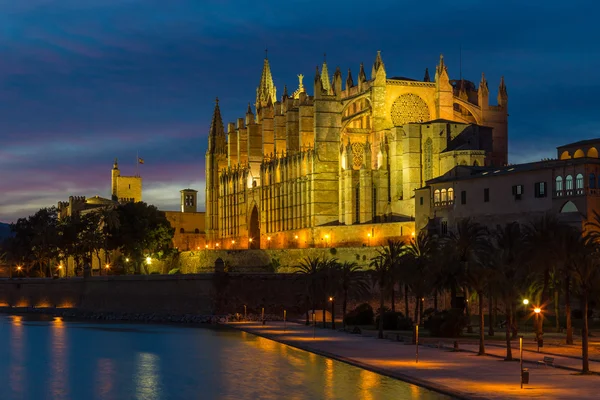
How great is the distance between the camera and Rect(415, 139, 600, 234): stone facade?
209 feet

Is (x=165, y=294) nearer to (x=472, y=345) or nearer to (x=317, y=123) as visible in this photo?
(x=317, y=123)

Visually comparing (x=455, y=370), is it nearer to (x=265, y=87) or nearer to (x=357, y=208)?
(x=357, y=208)

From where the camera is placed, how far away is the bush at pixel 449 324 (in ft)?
174

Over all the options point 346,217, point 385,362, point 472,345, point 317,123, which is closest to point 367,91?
point 317,123

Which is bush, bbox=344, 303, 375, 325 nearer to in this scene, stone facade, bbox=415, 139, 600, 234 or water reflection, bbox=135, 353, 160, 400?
stone facade, bbox=415, 139, 600, 234

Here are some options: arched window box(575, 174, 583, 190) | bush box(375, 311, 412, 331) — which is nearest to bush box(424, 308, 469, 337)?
bush box(375, 311, 412, 331)

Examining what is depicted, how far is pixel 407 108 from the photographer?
9256cm

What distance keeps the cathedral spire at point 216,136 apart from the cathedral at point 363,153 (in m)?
12.3

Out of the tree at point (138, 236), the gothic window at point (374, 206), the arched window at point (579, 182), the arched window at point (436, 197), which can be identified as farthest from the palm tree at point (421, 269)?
the tree at point (138, 236)

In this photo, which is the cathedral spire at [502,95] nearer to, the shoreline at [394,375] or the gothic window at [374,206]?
the gothic window at [374,206]

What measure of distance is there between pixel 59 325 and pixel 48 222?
115 feet

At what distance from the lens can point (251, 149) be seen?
360 feet

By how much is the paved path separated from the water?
0.76 metres

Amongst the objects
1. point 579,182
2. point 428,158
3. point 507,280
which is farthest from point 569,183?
point 507,280
